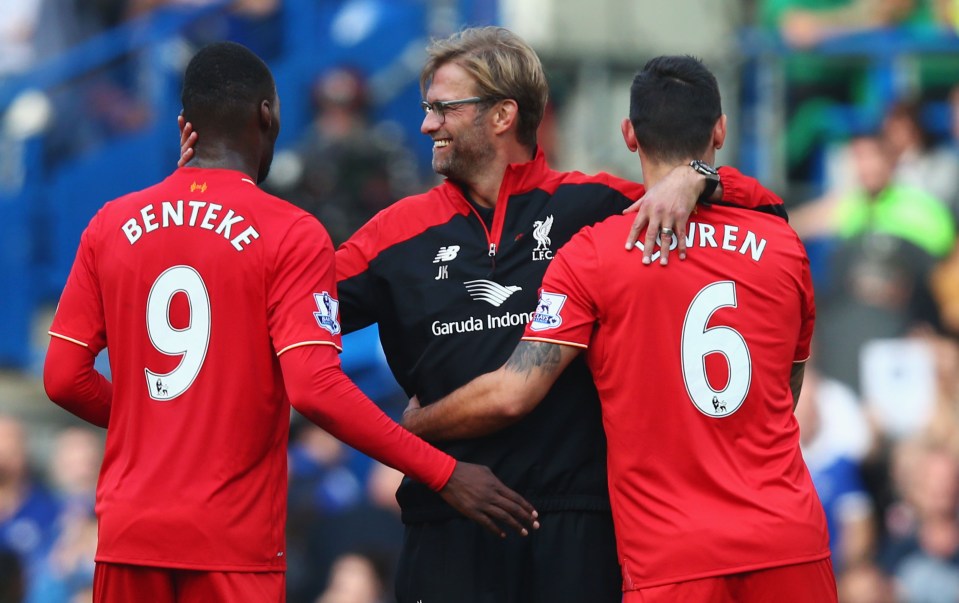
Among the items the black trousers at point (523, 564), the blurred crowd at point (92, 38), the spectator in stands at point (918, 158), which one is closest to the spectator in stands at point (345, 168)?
the blurred crowd at point (92, 38)

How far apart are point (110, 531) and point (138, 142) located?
22.7 ft

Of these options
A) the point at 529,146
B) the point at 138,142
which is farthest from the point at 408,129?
the point at 529,146

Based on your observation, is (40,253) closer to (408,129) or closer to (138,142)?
(138,142)

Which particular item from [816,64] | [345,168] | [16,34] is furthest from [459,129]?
[16,34]

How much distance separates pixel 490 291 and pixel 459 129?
0.51 meters

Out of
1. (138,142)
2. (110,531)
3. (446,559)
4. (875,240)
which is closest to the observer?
(110,531)

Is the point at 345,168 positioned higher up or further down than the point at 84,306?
higher up

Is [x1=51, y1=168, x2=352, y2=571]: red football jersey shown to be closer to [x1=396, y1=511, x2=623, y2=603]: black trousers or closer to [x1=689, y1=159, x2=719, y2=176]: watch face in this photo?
[x1=396, y1=511, x2=623, y2=603]: black trousers

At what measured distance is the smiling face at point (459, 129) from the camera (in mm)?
4664

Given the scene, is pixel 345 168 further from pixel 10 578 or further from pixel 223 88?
pixel 223 88

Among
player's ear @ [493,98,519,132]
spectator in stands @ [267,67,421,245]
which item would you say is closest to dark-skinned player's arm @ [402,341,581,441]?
player's ear @ [493,98,519,132]

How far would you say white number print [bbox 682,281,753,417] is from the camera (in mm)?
4078

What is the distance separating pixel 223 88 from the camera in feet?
13.7

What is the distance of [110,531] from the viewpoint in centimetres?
403
